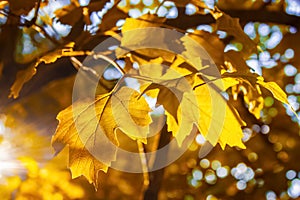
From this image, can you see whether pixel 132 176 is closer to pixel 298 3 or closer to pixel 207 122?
pixel 298 3

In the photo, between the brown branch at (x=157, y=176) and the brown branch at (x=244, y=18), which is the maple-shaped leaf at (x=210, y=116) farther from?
the brown branch at (x=244, y=18)

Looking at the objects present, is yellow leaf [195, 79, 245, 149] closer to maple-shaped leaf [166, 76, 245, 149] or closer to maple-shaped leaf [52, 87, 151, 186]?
maple-shaped leaf [166, 76, 245, 149]

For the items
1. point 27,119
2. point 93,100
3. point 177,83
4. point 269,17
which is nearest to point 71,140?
point 93,100

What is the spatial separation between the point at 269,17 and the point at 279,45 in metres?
0.80

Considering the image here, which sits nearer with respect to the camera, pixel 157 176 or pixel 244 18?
pixel 157 176

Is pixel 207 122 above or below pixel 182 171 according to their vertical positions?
above

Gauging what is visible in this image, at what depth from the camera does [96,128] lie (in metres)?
0.61

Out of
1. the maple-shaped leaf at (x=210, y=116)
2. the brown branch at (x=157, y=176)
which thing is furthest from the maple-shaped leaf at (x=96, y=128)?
the brown branch at (x=157, y=176)

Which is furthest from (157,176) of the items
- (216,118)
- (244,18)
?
(244,18)

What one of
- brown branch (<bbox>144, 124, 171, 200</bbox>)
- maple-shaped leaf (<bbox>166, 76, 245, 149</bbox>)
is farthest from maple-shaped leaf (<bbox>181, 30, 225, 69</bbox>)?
brown branch (<bbox>144, 124, 171, 200</bbox>)

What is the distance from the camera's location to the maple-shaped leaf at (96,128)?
59cm

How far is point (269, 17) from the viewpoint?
1115 mm

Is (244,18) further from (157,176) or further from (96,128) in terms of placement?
(96,128)

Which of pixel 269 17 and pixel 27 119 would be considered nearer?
pixel 269 17
